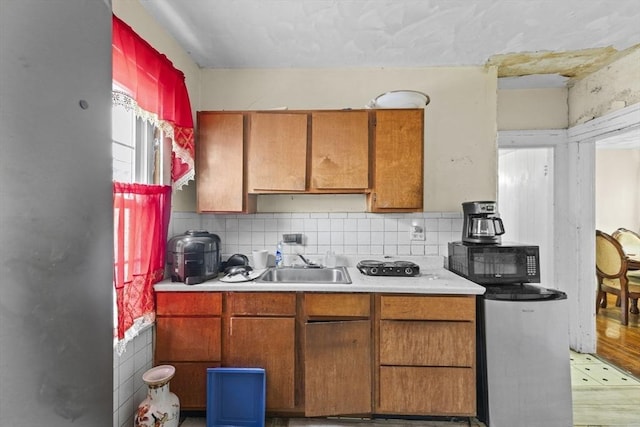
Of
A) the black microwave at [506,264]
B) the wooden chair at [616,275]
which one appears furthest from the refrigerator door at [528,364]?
the wooden chair at [616,275]


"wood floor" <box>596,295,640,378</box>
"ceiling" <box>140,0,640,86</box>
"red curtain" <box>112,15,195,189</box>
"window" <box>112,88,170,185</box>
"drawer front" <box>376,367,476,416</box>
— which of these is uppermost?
"ceiling" <box>140,0,640,86</box>

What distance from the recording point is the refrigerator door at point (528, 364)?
5.76ft

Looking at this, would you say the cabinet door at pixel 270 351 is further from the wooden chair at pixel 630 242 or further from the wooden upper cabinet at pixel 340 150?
the wooden chair at pixel 630 242

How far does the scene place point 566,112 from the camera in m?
2.85

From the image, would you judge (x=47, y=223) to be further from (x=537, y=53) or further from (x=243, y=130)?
(x=537, y=53)

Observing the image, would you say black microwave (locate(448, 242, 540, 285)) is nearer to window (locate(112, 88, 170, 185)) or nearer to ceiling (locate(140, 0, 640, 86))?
ceiling (locate(140, 0, 640, 86))

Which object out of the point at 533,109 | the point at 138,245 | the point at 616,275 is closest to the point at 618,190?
the point at 616,275

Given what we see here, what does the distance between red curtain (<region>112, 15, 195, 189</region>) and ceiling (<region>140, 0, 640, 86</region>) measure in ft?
1.25

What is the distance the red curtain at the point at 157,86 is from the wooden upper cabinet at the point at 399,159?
134 centimetres

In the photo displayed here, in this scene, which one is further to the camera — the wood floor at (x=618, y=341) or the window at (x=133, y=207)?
the wood floor at (x=618, y=341)

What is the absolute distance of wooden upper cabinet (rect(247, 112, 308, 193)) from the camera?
2186mm

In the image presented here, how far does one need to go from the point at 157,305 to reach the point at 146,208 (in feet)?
2.08

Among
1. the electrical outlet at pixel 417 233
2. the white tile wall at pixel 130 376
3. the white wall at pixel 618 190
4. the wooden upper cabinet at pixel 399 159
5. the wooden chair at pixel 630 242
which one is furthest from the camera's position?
the white wall at pixel 618 190

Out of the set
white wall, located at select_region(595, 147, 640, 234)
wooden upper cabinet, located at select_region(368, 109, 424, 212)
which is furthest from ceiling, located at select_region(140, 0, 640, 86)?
white wall, located at select_region(595, 147, 640, 234)
